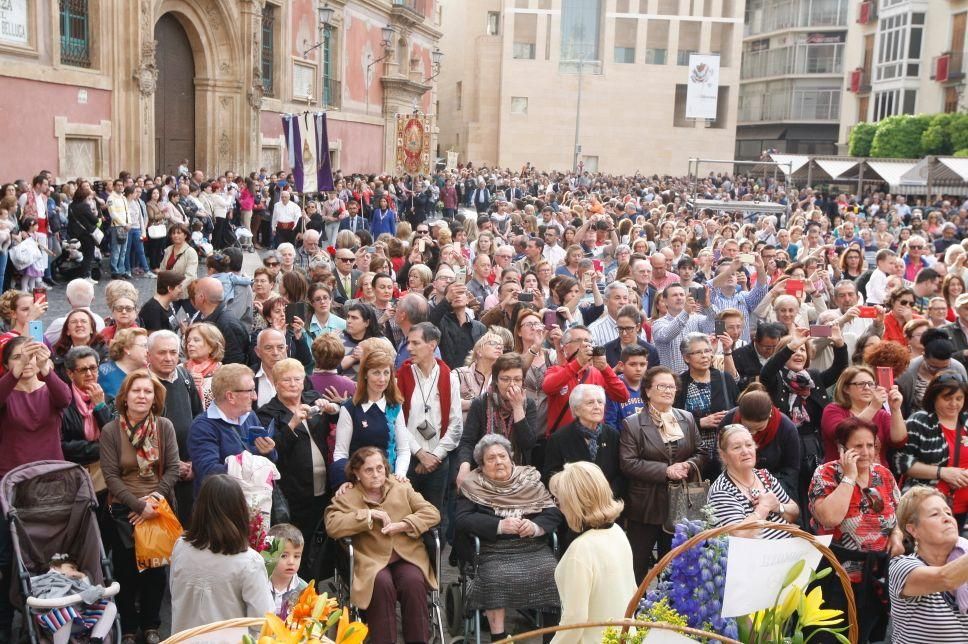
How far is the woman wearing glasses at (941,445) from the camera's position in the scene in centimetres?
620

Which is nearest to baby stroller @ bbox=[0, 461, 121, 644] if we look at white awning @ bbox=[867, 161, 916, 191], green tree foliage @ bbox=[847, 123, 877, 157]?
white awning @ bbox=[867, 161, 916, 191]

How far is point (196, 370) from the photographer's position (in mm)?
6723

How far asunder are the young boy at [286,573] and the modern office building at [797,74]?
65.0 metres

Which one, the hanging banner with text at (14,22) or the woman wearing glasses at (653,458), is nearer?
the woman wearing glasses at (653,458)

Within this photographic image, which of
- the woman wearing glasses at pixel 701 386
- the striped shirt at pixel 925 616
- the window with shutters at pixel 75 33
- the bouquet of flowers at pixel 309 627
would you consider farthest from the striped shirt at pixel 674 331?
the window with shutters at pixel 75 33

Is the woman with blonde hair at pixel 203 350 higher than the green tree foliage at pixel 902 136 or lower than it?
lower

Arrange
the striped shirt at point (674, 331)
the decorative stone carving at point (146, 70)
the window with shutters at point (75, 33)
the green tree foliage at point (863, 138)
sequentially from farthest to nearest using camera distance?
the green tree foliage at point (863, 138), the decorative stone carving at point (146, 70), the window with shutters at point (75, 33), the striped shirt at point (674, 331)

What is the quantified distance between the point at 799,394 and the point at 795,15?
65.6 meters

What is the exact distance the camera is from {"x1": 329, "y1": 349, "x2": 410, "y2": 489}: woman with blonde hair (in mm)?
6184

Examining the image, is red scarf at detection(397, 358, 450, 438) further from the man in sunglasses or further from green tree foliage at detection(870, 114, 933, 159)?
green tree foliage at detection(870, 114, 933, 159)

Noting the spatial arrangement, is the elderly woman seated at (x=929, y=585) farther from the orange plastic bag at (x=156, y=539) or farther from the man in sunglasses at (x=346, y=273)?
the man in sunglasses at (x=346, y=273)

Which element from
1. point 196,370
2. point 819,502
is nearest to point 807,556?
point 819,502

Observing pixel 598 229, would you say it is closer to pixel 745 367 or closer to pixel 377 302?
pixel 377 302

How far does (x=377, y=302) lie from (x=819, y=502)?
4.57 metres
